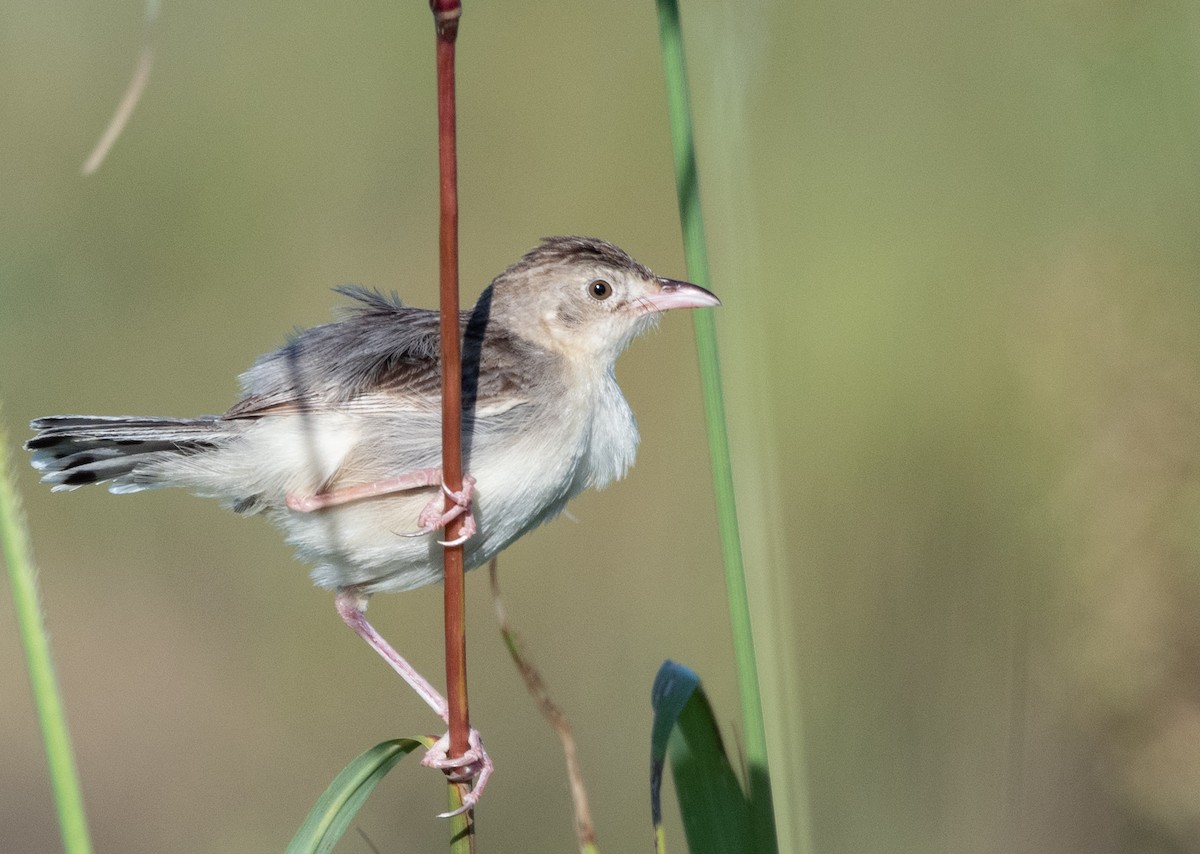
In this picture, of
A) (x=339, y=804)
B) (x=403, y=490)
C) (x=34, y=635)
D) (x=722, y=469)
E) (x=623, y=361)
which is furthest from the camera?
(x=623, y=361)

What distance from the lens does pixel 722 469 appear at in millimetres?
2238

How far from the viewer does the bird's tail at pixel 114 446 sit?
123 inches

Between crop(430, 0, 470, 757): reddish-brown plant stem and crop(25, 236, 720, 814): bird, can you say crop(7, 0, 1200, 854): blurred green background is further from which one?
crop(430, 0, 470, 757): reddish-brown plant stem

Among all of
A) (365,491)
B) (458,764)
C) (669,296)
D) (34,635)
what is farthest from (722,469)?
(669,296)

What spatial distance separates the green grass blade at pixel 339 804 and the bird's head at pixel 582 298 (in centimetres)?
168

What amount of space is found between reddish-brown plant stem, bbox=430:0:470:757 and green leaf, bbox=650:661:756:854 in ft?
1.28

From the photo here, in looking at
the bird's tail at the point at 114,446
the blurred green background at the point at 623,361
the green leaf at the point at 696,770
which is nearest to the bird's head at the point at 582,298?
the blurred green background at the point at 623,361

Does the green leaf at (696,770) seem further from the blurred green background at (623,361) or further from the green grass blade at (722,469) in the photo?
the blurred green background at (623,361)

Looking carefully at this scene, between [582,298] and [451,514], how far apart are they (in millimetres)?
1420

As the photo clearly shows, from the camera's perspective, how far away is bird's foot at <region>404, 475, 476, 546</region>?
233cm

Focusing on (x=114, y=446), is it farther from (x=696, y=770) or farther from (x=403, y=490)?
(x=696, y=770)

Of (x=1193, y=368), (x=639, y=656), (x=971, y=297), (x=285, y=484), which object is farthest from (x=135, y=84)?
(x=971, y=297)

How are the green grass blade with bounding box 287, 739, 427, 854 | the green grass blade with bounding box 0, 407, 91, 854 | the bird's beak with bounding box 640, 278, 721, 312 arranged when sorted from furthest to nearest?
1. the bird's beak with bounding box 640, 278, 721, 312
2. the green grass blade with bounding box 287, 739, 427, 854
3. the green grass blade with bounding box 0, 407, 91, 854

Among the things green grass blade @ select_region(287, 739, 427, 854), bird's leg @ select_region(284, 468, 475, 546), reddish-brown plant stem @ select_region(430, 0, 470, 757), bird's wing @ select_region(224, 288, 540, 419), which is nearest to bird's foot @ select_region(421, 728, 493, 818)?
reddish-brown plant stem @ select_region(430, 0, 470, 757)
